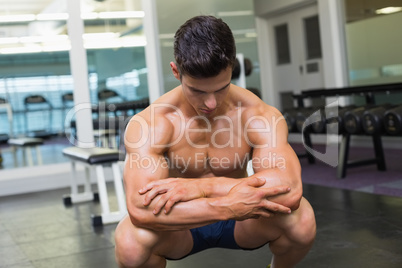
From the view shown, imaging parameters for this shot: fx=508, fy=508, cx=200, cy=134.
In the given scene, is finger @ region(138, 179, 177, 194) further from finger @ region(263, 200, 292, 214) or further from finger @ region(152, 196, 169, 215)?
finger @ region(263, 200, 292, 214)

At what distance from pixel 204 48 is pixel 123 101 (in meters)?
4.12

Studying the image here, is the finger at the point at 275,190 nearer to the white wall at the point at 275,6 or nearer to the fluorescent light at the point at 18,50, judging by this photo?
the fluorescent light at the point at 18,50

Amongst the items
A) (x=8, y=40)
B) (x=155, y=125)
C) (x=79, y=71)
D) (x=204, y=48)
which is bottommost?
(x=155, y=125)

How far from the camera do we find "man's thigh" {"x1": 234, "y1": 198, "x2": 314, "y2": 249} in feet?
4.23

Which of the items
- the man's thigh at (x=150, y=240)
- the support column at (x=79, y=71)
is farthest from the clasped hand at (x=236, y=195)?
the support column at (x=79, y=71)

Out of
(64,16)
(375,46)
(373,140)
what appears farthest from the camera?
(375,46)

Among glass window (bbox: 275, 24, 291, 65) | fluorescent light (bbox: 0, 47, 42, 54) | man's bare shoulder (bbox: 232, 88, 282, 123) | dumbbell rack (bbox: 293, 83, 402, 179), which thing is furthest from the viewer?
glass window (bbox: 275, 24, 291, 65)

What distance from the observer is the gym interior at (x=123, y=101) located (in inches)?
124

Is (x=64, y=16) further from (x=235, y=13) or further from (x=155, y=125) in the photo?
(x=155, y=125)

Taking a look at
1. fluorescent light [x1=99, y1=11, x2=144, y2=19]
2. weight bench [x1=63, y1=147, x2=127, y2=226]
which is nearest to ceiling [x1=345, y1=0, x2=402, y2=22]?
fluorescent light [x1=99, y1=11, x2=144, y2=19]

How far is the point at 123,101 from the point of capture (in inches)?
204

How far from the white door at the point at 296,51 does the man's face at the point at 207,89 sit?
5.34 meters

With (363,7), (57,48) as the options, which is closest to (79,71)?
(57,48)

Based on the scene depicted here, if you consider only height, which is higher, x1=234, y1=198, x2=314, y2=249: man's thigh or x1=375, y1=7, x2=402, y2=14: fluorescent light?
x1=375, y1=7, x2=402, y2=14: fluorescent light
